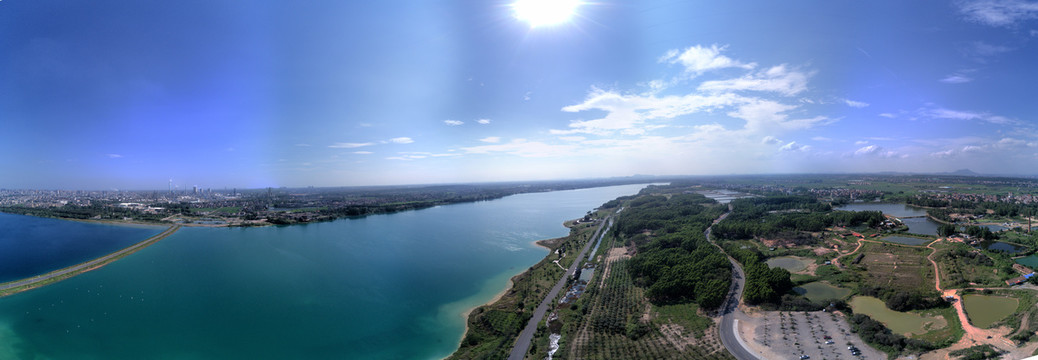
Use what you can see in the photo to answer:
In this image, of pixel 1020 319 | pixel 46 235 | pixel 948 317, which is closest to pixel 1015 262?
pixel 948 317

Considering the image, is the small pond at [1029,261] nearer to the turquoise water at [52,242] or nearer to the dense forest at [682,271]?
the dense forest at [682,271]

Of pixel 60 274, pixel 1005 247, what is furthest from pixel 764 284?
pixel 60 274

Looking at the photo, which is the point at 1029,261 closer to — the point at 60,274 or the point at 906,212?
the point at 906,212

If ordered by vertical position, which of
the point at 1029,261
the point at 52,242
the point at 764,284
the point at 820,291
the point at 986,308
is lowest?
the point at 820,291

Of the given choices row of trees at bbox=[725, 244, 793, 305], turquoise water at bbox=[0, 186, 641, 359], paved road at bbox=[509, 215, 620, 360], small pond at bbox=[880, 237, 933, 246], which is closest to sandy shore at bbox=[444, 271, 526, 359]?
turquoise water at bbox=[0, 186, 641, 359]

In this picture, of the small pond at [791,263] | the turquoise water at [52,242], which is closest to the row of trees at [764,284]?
the small pond at [791,263]

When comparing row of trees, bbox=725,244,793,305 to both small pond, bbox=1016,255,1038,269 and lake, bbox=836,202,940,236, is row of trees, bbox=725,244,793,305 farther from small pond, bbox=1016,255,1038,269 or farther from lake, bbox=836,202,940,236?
lake, bbox=836,202,940,236
